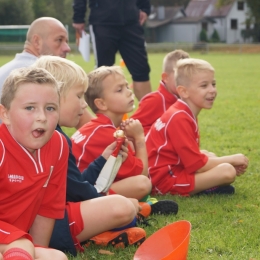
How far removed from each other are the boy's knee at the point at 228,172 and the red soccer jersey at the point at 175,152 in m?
0.16

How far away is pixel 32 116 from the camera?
278cm

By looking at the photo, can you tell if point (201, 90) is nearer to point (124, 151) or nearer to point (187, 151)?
point (187, 151)

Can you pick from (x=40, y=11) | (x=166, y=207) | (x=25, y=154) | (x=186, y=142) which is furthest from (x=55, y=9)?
(x=25, y=154)

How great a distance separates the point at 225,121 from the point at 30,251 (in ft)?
20.8

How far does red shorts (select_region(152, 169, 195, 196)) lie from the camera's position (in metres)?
4.73

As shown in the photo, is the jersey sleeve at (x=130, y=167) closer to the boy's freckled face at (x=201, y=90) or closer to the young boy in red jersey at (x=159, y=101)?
the boy's freckled face at (x=201, y=90)

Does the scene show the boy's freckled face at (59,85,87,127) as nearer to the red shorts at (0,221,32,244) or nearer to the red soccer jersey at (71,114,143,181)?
the red soccer jersey at (71,114,143,181)

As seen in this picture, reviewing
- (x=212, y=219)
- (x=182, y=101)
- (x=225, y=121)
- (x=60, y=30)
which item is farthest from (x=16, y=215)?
(x=225, y=121)

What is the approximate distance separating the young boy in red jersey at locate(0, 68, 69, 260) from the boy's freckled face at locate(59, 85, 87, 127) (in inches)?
21.9

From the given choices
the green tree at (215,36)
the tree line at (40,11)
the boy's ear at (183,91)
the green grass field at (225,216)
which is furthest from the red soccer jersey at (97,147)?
the green tree at (215,36)

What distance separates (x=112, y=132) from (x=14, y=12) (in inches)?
1492

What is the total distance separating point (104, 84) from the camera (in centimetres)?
442

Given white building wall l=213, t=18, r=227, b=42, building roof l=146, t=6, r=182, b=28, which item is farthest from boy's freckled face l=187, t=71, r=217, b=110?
building roof l=146, t=6, r=182, b=28

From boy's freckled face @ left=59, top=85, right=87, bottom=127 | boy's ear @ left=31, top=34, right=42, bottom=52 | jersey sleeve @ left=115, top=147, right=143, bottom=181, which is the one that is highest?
boy's ear @ left=31, top=34, right=42, bottom=52
